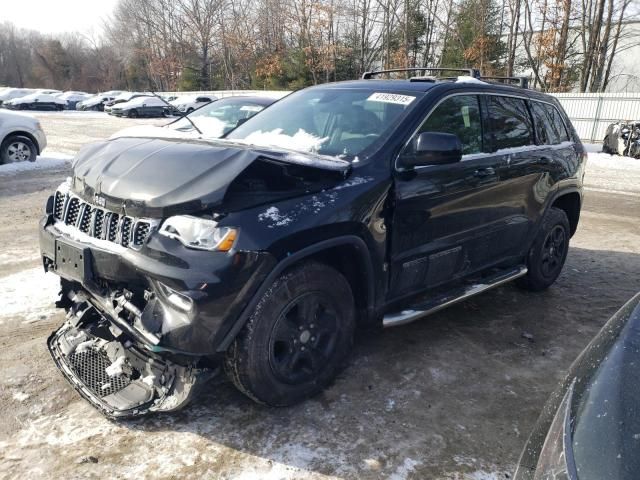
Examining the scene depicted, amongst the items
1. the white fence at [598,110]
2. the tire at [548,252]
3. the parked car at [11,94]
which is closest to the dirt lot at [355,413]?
the tire at [548,252]

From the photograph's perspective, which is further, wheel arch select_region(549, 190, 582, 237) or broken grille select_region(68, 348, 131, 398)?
wheel arch select_region(549, 190, 582, 237)

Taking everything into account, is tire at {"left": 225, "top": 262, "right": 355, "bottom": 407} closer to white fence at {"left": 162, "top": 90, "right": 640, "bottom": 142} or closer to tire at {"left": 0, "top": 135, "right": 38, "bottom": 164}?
tire at {"left": 0, "top": 135, "right": 38, "bottom": 164}

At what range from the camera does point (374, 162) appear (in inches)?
125

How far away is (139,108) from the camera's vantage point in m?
31.5

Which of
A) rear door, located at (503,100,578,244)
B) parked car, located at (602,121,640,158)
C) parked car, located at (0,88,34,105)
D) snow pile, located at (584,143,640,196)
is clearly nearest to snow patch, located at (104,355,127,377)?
rear door, located at (503,100,578,244)

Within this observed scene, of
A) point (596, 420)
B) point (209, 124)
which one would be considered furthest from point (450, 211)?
point (209, 124)

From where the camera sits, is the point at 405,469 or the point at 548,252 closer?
the point at 405,469

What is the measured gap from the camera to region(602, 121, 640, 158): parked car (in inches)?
591

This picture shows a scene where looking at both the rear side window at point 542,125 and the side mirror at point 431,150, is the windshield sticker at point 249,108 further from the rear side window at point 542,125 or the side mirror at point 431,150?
the side mirror at point 431,150

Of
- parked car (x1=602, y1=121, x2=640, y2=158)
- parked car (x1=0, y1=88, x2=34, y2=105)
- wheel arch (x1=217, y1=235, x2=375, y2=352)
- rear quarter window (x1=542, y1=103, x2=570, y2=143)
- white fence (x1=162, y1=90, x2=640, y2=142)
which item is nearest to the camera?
wheel arch (x1=217, y1=235, x2=375, y2=352)

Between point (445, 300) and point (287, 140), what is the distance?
157 cm

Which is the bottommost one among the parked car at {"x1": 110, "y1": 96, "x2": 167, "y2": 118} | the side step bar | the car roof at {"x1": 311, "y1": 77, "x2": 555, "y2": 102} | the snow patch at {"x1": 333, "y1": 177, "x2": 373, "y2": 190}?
the parked car at {"x1": 110, "y1": 96, "x2": 167, "y2": 118}

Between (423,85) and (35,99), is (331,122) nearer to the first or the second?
(423,85)

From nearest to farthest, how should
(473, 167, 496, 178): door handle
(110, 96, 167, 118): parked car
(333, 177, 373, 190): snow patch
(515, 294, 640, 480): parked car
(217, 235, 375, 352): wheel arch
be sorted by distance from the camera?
(515, 294, 640, 480): parked car → (217, 235, 375, 352): wheel arch → (333, 177, 373, 190): snow patch → (473, 167, 496, 178): door handle → (110, 96, 167, 118): parked car
